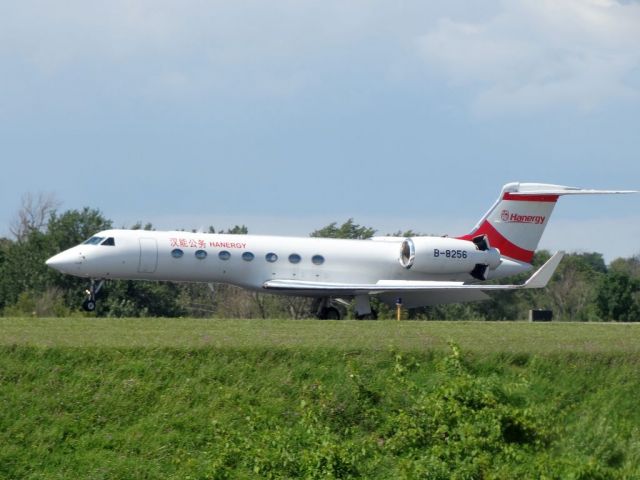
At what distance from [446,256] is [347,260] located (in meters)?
3.12

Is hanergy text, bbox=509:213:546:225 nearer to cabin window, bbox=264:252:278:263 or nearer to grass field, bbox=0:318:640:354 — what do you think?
cabin window, bbox=264:252:278:263

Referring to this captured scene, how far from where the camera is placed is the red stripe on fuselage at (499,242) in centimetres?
3716

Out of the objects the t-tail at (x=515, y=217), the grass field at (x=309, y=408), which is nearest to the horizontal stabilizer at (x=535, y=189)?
the t-tail at (x=515, y=217)

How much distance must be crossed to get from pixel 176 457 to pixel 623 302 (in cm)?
4668

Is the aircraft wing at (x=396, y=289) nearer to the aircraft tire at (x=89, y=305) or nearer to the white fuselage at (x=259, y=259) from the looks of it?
the white fuselage at (x=259, y=259)

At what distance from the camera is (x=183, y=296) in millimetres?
59125

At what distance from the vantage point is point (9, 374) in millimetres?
17484

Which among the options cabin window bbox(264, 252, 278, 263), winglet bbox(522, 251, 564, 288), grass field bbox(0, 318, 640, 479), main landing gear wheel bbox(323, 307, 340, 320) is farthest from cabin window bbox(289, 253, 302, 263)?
grass field bbox(0, 318, 640, 479)

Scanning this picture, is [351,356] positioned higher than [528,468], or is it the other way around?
[351,356]

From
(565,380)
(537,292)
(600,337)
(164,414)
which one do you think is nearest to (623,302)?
(537,292)

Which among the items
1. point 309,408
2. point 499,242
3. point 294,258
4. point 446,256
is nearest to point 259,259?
point 294,258

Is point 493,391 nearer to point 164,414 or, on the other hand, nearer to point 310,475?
point 310,475

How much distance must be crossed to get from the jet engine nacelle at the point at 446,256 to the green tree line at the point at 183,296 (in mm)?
9489

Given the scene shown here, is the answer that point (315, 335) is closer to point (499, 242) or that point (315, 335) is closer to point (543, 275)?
point (543, 275)
